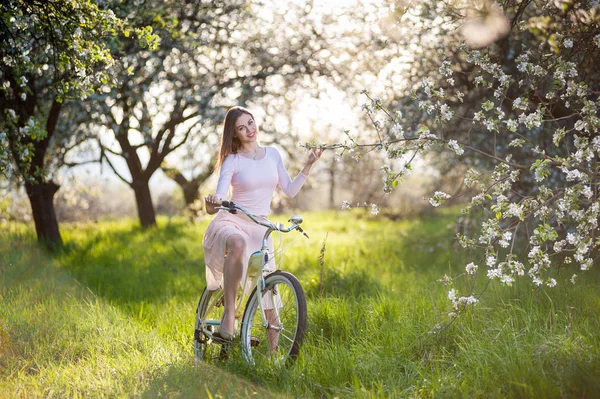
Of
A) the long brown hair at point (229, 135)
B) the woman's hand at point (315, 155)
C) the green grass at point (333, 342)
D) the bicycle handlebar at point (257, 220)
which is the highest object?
the long brown hair at point (229, 135)

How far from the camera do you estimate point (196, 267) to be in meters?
10.4

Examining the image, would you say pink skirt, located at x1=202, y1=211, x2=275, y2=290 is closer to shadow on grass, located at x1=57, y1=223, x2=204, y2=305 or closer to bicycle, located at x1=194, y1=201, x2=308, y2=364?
bicycle, located at x1=194, y1=201, x2=308, y2=364

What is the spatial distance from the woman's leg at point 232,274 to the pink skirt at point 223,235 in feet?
0.35

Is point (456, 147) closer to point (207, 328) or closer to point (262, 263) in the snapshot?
point (262, 263)

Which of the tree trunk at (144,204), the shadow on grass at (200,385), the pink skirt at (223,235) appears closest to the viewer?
the shadow on grass at (200,385)

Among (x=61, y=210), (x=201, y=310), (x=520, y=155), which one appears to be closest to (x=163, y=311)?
(x=201, y=310)

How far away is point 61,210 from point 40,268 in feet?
35.9

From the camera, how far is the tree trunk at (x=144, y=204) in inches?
583

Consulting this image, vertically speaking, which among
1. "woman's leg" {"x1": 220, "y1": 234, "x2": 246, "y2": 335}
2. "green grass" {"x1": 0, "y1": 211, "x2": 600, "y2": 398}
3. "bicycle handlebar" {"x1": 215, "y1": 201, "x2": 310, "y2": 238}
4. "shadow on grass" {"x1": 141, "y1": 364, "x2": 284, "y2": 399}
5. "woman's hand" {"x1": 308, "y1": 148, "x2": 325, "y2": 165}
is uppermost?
"woman's hand" {"x1": 308, "y1": 148, "x2": 325, "y2": 165}

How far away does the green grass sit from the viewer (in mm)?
4258

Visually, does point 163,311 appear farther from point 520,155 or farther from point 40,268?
point 520,155

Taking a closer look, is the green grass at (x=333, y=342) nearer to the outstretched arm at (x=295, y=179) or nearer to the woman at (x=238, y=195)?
the woman at (x=238, y=195)

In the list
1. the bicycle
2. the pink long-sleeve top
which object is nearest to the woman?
the pink long-sleeve top

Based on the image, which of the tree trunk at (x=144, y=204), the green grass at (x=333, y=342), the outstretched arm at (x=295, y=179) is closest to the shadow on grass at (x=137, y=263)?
the green grass at (x=333, y=342)
